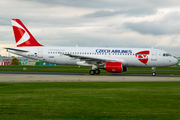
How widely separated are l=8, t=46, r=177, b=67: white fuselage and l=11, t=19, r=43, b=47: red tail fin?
1109 mm

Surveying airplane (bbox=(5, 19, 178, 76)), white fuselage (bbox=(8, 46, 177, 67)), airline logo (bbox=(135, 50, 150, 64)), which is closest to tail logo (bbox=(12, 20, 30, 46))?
airplane (bbox=(5, 19, 178, 76))

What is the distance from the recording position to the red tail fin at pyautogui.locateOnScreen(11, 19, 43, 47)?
117 feet

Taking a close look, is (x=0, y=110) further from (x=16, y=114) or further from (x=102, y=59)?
(x=102, y=59)

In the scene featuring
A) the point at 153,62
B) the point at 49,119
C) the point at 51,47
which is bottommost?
the point at 49,119

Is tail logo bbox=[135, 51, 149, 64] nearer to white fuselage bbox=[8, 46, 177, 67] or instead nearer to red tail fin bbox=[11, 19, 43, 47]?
white fuselage bbox=[8, 46, 177, 67]

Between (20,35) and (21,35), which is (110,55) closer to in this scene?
(21,35)

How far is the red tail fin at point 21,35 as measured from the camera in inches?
1404

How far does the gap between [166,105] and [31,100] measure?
21.3ft

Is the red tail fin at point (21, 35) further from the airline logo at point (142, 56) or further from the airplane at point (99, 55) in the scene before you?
the airline logo at point (142, 56)

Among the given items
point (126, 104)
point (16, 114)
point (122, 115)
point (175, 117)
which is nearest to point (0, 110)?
point (16, 114)

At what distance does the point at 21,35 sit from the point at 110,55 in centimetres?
1443

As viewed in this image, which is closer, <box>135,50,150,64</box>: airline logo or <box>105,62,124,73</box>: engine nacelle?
<box>105,62,124,73</box>: engine nacelle

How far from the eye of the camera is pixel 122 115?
8.43 meters

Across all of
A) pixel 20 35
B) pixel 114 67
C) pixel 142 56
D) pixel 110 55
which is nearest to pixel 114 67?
pixel 114 67
